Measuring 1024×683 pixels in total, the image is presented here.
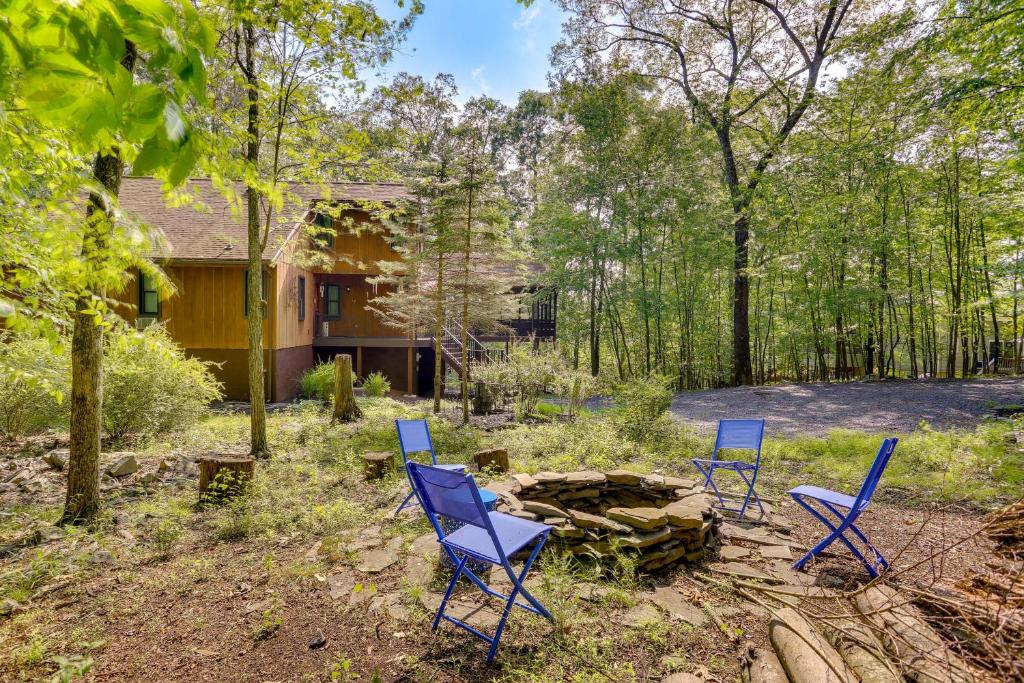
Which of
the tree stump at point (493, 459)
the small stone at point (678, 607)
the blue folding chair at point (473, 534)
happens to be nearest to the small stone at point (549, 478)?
the tree stump at point (493, 459)

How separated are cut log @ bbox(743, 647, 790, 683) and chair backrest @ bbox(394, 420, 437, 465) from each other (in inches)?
126

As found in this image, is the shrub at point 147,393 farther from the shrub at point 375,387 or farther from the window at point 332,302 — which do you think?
the window at point 332,302

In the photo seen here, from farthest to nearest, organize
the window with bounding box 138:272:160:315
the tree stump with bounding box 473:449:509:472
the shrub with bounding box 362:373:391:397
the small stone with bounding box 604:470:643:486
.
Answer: the shrub with bounding box 362:373:391:397
the window with bounding box 138:272:160:315
the tree stump with bounding box 473:449:509:472
the small stone with bounding box 604:470:643:486

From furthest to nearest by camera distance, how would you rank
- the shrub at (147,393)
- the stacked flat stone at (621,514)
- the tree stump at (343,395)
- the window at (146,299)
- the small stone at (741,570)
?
the window at (146,299)
the tree stump at (343,395)
the shrub at (147,393)
the stacked flat stone at (621,514)
the small stone at (741,570)

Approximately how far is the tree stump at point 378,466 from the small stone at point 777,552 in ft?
13.1

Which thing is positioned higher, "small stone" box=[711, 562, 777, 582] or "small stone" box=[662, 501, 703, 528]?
"small stone" box=[662, 501, 703, 528]

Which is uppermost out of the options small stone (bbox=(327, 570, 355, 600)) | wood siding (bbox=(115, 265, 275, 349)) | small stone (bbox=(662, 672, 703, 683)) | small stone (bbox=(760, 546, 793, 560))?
wood siding (bbox=(115, 265, 275, 349))

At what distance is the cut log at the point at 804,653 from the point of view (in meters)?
2.16

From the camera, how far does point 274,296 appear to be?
12.4 m

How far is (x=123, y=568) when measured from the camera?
3.54 meters

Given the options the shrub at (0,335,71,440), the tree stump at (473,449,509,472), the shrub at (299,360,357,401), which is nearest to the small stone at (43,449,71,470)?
the shrub at (0,335,71,440)

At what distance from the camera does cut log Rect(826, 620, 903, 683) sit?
2090mm

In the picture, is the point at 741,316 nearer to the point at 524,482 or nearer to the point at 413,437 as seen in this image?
the point at 524,482

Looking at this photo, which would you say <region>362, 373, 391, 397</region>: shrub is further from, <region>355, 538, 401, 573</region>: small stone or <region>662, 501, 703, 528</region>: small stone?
<region>662, 501, 703, 528</region>: small stone
